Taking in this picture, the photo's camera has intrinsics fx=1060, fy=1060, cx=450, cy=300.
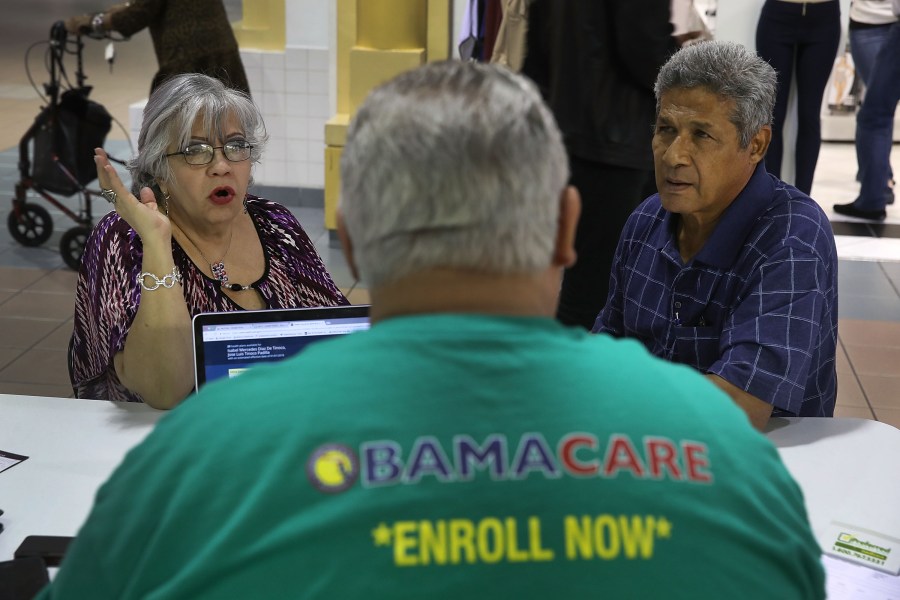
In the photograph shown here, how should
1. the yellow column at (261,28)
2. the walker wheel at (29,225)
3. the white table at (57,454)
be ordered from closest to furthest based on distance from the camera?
the white table at (57,454) < the walker wheel at (29,225) < the yellow column at (261,28)

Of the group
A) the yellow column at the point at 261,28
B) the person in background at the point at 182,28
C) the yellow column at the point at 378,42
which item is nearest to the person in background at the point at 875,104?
the yellow column at the point at 378,42

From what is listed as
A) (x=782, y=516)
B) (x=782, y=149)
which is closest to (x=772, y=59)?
(x=782, y=149)

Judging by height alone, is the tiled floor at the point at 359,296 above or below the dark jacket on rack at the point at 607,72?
below

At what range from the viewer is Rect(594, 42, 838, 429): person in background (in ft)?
6.61

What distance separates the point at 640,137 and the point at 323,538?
2.73 meters

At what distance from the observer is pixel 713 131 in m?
2.22

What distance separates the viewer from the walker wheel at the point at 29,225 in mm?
5645

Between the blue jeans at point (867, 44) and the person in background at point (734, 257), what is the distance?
4428mm

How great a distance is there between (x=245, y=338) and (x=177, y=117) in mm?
656

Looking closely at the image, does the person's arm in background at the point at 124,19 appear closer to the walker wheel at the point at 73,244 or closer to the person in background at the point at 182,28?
the person in background at the point at 182,28

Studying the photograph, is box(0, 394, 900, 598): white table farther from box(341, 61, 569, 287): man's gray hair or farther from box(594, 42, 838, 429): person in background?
box(341, 61, 569, 287): man's gray hair

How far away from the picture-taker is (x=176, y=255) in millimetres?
2357

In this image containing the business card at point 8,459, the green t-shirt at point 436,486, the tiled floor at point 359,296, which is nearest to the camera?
the green t-shirt at point 436,486

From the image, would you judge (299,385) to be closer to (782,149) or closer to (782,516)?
(782,516)
